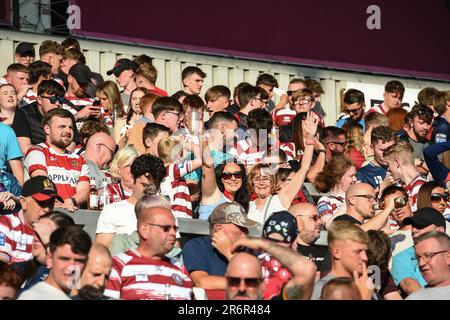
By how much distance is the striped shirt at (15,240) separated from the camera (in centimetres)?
1187

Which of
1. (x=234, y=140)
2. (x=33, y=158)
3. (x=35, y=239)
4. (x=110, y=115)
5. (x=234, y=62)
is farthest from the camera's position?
(x=234, y=62)

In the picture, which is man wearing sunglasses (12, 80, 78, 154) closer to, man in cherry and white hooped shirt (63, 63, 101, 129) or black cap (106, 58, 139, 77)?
man in cherry and white hooped shirt (63, 63, 101, 129)

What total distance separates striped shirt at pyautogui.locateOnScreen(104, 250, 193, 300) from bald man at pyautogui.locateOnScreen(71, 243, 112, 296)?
0.13 m

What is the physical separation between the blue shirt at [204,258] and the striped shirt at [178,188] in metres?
1.29

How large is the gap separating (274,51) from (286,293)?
39.1ft

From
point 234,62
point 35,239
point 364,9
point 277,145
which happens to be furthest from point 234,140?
point 364,9

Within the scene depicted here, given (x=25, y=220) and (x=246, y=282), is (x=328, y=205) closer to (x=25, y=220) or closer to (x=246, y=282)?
(x=25, y=220)

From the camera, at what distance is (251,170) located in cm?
1407

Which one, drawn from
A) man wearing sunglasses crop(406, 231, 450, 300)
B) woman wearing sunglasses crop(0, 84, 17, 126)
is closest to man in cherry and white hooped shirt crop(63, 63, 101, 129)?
woman wearing sunglasses crop(0, 84, 17, 126)

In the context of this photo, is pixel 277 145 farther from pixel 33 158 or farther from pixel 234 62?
pixel 234 62

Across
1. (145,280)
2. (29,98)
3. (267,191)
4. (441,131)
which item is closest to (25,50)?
(29,98)

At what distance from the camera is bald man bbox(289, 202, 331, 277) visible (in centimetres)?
1308

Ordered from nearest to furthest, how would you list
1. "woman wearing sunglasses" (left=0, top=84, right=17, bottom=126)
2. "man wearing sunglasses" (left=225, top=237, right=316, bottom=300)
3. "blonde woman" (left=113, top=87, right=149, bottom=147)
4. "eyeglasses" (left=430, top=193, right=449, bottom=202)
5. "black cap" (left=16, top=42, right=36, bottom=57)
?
"man wearing sunglasses" (left=225, top=237, right=316, bottom=300) < "eyeglasses" (left=430, top=193, right=449, bottom=202) < "woman wearing sunglasses" (left=0, top=84, right=17, bottom=126) < "blonde woman" (left=113, top=87, right=149, bottom=147) < "black cap" (left=16, top=42, right=36, bottom=57)

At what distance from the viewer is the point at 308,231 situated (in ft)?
43.0
